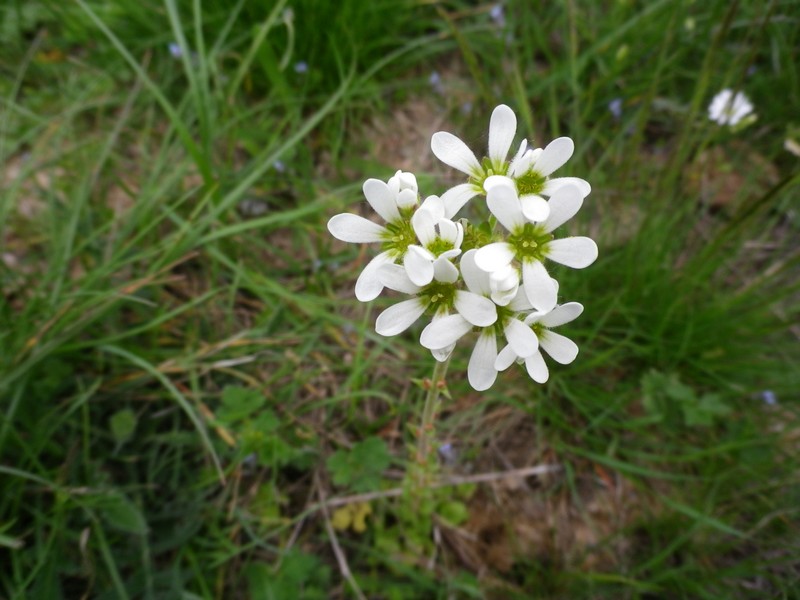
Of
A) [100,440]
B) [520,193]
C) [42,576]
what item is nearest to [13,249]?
[100,440]

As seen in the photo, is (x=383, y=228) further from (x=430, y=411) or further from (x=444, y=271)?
(x=430, y=411)

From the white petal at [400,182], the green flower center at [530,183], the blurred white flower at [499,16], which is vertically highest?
the blurred white flower at [499,16]

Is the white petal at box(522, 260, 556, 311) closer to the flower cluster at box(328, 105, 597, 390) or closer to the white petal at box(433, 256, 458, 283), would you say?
the flower cluster at box(328, 105, 597, 390)

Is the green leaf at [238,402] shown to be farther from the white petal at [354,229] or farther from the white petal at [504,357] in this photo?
the white petal at [504,357]

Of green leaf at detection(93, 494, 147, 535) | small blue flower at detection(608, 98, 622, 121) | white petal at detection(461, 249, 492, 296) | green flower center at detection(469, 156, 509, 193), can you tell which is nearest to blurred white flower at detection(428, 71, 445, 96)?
small blue flower at detection(608, 98, 622, 121)

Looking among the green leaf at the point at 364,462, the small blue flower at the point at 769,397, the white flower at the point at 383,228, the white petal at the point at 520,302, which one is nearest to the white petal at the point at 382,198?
the white flower at the point at 383,228

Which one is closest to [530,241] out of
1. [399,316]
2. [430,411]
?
[399,316]
